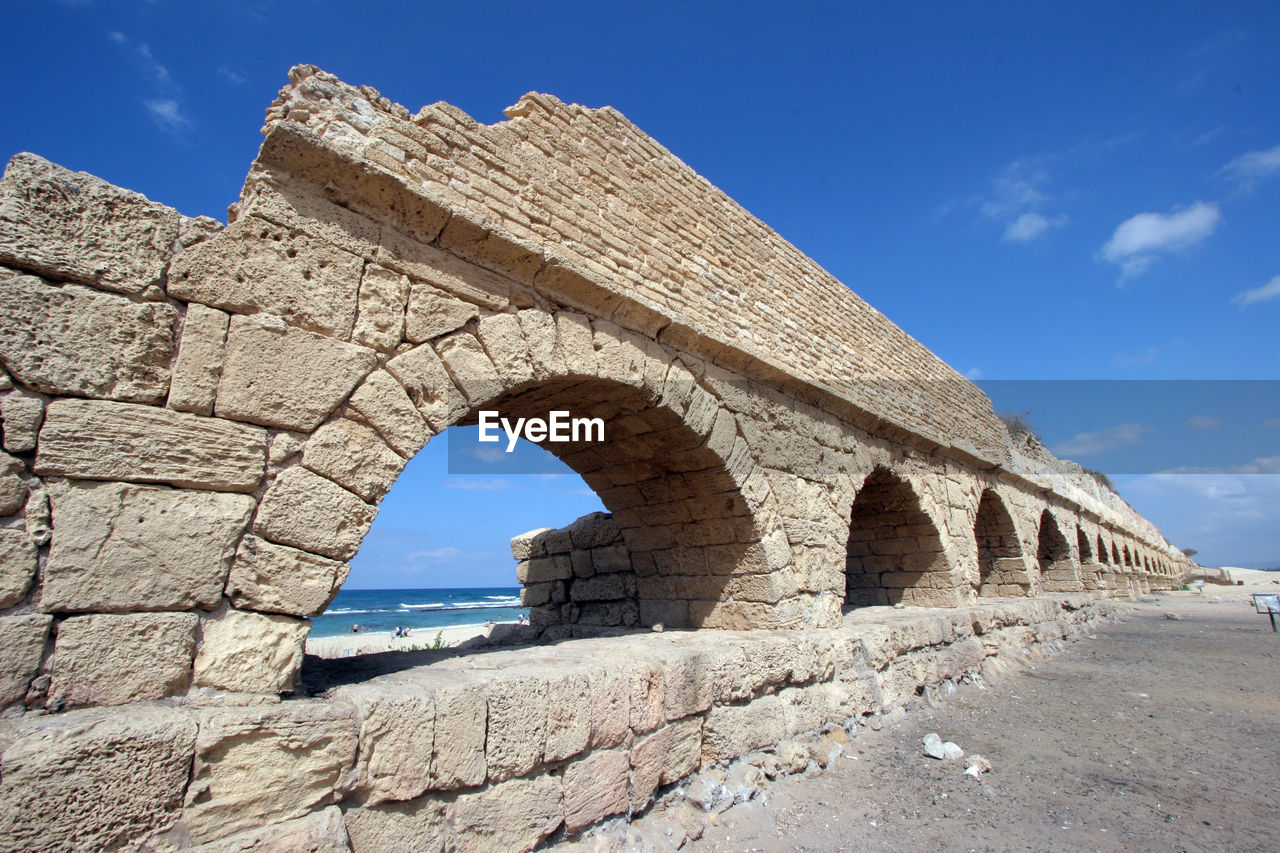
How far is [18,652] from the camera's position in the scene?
174cm

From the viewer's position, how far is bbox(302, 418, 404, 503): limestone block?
2.36 m

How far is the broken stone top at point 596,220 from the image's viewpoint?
9.42ft

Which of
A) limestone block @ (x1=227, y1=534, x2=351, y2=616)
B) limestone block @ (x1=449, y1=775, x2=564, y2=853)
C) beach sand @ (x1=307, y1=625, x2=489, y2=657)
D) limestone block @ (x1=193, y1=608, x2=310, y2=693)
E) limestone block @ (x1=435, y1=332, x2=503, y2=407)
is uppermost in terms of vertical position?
limestone block @ (x1=435, y1=332, x2=503, y2=407)

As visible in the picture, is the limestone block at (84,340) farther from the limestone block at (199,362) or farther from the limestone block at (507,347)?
the limestone block at (507,347)

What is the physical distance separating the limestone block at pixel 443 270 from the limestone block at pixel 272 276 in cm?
17

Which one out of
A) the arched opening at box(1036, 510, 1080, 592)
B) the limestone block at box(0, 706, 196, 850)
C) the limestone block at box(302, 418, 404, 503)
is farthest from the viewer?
the arched opening at box(1036, 510, 1080, 592)

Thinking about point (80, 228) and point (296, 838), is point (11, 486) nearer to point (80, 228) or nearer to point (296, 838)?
point (80, 228)

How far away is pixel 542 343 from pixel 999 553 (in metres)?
9.32

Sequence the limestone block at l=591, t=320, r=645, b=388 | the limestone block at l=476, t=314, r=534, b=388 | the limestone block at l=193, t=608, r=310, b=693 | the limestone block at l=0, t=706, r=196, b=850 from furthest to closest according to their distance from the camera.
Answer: the limestone block at l=591, t=320, r=645, b=388, the limestone block at l=476, t=314, r=534, b=388, the limestone block at l=193, t=608, r=310, b=693, the limestone block at l=0, t=706, r=196, b=850

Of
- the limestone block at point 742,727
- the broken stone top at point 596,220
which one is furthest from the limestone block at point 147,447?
the limestone block at point 742,727

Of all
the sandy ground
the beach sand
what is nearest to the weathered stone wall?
the sandy ground

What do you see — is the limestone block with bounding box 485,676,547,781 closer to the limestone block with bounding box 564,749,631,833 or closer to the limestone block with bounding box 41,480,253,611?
the limestone block with bounding box 564,749,631,833

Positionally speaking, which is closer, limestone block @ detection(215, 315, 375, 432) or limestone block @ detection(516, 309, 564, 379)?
limestone block @ detection(215, 315, 375, 432)

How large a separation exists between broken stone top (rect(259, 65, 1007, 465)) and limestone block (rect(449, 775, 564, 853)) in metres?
2.29
